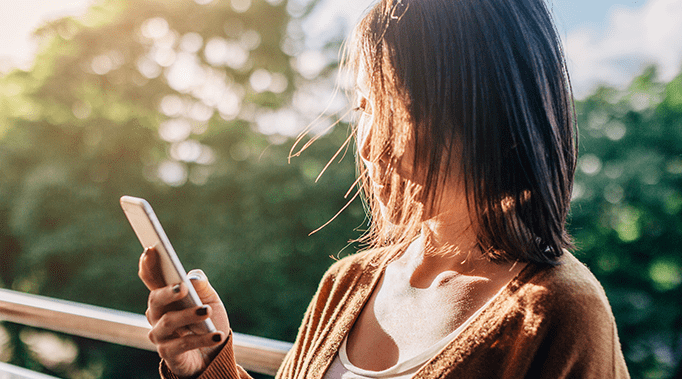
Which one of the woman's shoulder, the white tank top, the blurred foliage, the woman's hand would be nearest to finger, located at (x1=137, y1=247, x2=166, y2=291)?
the woman's hand

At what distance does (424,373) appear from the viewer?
23.4 inches

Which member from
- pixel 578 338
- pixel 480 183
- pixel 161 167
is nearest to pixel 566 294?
pixel 578 338

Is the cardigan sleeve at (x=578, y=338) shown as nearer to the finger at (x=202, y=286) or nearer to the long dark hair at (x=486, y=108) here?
the long dark hair at (x=486, y=108)

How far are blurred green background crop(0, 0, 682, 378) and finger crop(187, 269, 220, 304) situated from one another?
14.5 ft

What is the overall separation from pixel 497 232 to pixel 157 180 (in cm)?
668

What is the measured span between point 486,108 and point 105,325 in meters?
1.07

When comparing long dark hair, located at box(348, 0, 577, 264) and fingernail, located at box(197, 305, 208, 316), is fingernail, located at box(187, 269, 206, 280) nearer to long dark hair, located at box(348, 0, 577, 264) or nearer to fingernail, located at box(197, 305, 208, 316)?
fingernail, located at box(197, 305, 208, 316)

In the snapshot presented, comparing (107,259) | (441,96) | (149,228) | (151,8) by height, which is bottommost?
(107,259)

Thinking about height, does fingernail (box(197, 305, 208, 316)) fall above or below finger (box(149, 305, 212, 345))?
above

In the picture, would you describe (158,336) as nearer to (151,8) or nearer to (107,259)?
(107,259)

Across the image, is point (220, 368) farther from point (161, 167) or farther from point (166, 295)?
point (161, 167)

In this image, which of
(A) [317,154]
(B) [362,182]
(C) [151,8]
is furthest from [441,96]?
(C) [151,8]

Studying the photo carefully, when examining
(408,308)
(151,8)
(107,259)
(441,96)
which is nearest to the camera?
(441,96)

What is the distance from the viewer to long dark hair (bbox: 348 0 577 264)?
0.55 m
